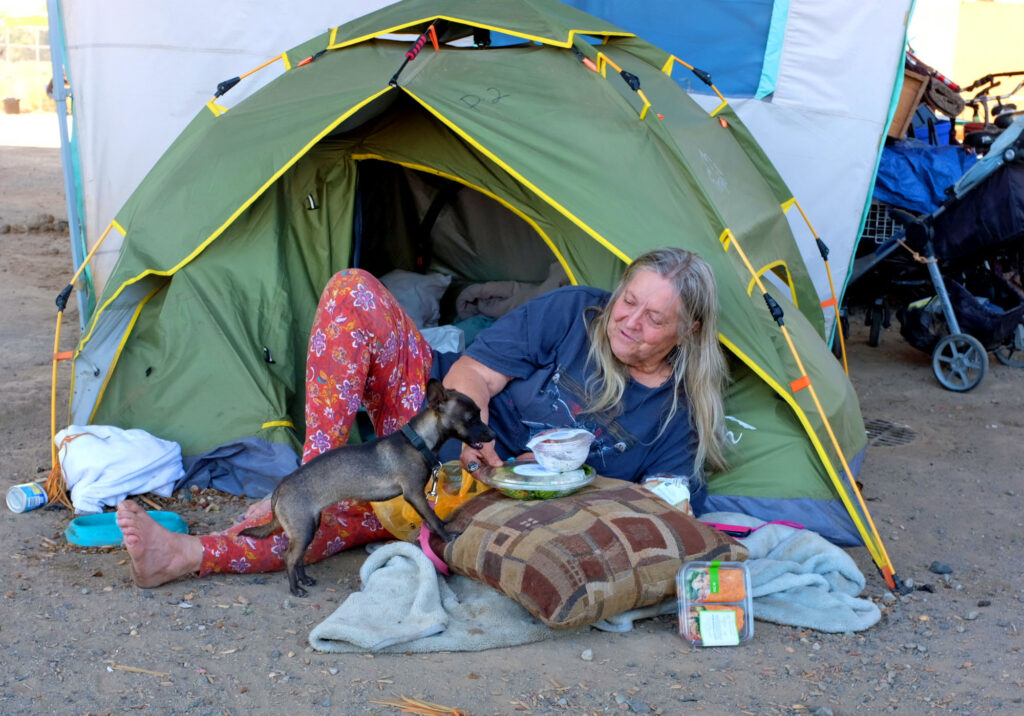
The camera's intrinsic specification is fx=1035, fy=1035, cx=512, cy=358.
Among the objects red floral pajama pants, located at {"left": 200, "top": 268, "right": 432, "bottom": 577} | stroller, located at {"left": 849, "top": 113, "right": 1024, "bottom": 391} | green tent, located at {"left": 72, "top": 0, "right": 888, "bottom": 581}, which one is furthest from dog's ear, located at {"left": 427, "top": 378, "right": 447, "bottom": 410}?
stroller, located at {"left": 849, "top": 113, "right": 1024, "bottom": 391}

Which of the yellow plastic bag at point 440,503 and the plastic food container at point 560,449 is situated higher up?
the plastic food container at point 560,449

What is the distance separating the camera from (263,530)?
284 centimetres

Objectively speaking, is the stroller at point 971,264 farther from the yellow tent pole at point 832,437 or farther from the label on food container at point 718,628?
the label on food container at point 718,628

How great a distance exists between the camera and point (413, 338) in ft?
10.4

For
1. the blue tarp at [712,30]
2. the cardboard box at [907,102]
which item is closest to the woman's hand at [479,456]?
the blue tarp at [712,30]

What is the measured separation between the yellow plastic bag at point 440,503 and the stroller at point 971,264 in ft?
11.5

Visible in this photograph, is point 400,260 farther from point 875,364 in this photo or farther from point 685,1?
point 875,364

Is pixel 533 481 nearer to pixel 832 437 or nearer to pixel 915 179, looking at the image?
pixel 832 437

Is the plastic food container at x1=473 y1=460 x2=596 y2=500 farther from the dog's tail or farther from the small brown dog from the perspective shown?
the dog's tail

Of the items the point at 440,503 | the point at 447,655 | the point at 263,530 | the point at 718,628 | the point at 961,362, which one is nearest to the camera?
the point at 447,655

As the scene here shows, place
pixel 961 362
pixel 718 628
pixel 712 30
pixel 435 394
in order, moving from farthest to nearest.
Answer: pixel 961 362, pixel 712 30, pixel 435 394, pixel 718 628

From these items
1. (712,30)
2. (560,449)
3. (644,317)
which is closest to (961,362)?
(712,30)

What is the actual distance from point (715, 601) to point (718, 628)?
0.07 meters

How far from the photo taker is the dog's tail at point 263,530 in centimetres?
282
